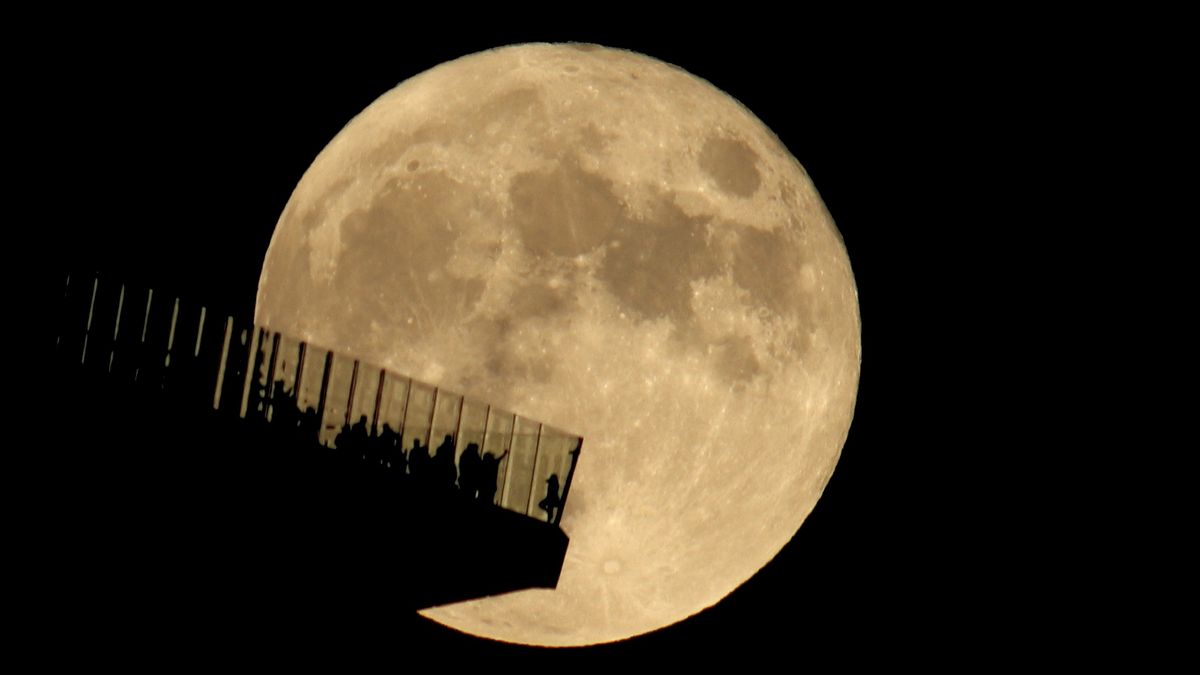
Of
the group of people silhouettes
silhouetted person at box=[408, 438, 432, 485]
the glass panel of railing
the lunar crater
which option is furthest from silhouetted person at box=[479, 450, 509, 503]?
the lunar crater

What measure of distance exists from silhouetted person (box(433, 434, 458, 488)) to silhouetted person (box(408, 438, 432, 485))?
0.06m

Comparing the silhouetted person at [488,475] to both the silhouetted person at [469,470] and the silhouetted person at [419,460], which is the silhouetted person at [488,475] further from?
the silhouetted person at [419,460]

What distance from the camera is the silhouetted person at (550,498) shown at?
10.5m

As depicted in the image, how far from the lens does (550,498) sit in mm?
10539

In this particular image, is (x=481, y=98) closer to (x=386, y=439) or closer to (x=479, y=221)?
(x=479, y=221)

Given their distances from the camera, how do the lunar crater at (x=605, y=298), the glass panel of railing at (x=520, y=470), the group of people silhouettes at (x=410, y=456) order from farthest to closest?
the lunar crater at (x=605, y=298) → the glass panel of railing at (x=520, y=470) → the group of people silhouettes at (x=410, y=456)

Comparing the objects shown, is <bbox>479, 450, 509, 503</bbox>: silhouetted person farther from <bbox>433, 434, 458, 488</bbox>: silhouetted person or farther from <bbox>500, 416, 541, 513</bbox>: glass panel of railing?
<bbox>433, 434, 458, 488</bbox>: silhouetted person

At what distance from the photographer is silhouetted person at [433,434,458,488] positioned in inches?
384

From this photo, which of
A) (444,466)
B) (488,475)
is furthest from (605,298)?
(444,466)

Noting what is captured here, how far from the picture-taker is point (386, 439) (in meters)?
9.94

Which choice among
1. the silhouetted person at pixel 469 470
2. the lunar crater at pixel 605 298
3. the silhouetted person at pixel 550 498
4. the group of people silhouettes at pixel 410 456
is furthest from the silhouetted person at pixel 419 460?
the lunar crater at pixel 605 298

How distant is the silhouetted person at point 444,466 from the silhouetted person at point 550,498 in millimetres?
869

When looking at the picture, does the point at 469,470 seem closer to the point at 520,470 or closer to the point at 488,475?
the point at 488,475

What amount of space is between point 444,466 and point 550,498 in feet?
3.61
